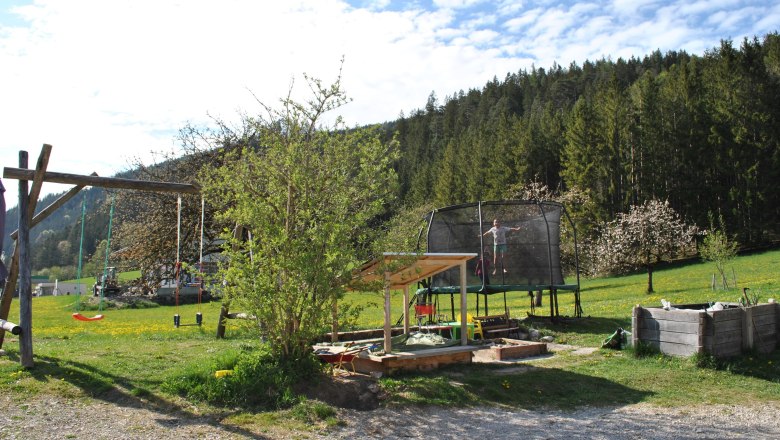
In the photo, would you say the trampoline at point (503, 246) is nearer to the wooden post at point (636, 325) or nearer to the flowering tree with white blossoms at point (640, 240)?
the wooden post at point (636, 325)

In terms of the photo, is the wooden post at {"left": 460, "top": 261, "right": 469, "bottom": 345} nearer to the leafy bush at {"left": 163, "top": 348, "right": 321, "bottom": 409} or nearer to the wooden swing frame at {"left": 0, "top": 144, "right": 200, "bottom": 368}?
the leafy bush at {"left": 163, "top": 348, "right": 321, "bottom": 409}

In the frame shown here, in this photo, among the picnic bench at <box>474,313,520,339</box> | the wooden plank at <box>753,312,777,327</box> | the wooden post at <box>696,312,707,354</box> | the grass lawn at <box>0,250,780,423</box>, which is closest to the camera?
the grass lawn at <box>0,250,780,423</box>

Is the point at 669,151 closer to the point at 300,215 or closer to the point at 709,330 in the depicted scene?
the point at 709,330

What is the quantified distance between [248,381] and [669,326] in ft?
22.9

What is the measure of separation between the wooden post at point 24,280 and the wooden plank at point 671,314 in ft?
31.4

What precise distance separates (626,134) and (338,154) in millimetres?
45674

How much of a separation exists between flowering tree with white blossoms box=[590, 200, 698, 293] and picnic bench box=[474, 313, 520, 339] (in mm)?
13910

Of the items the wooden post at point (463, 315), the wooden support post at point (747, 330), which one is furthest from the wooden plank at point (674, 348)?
the wooden post at point (463, 315)

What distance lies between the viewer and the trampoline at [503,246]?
46.4 feet

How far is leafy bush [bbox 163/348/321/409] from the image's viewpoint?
666 cm

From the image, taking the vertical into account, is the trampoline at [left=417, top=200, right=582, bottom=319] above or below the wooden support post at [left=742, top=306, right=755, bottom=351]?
above

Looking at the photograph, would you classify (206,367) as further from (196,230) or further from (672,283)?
(672,283)

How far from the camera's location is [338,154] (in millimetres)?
7438

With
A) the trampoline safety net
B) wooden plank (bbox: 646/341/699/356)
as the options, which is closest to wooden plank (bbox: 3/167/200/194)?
the trampoline safety net
